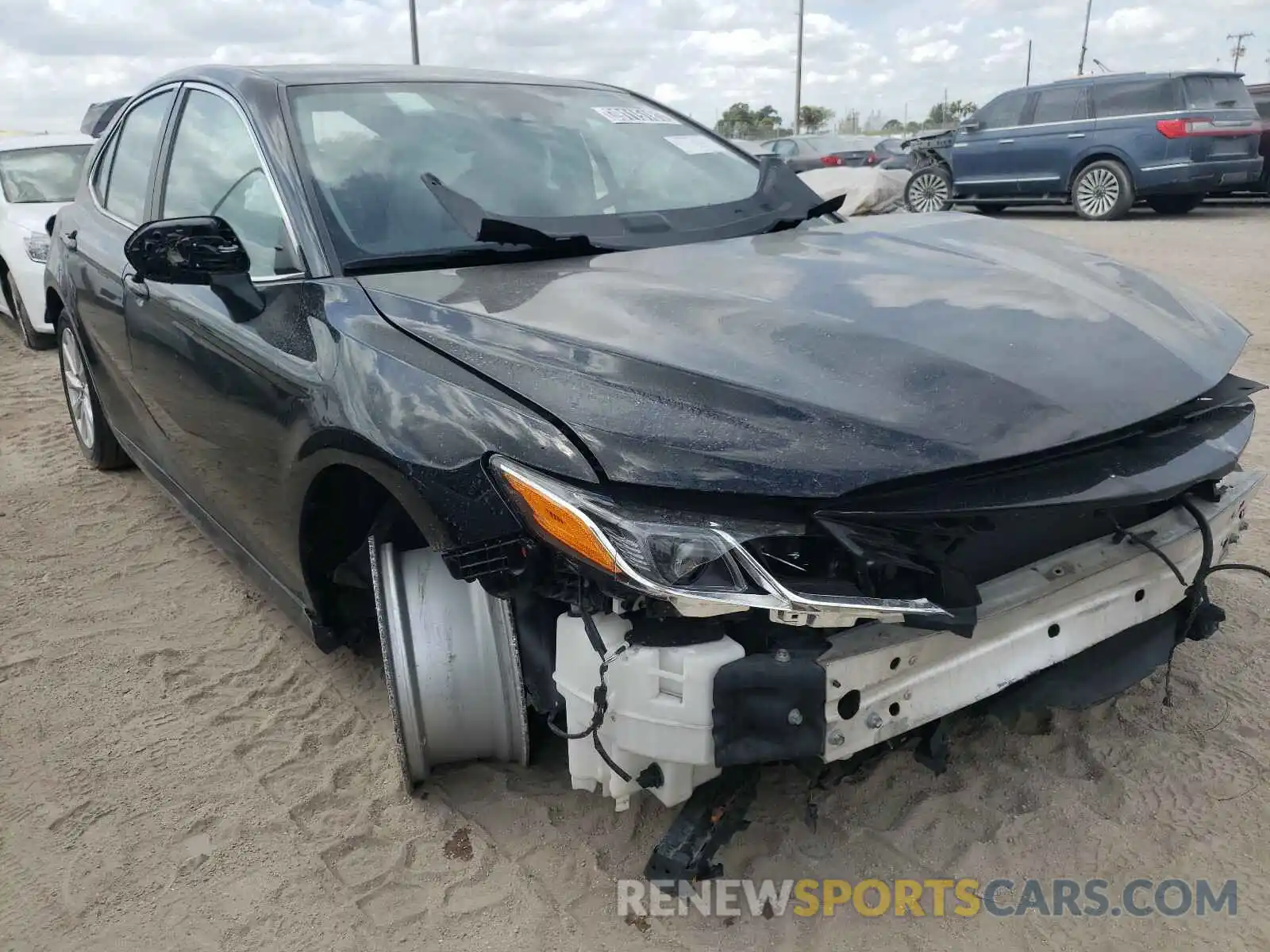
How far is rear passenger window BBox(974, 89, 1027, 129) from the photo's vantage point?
13.0 m

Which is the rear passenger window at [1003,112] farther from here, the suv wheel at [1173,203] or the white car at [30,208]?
the white car at [30,208]

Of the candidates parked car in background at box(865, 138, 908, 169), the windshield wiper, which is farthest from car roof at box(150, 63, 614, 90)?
parked car in background at box(865, 138, 908, 169)

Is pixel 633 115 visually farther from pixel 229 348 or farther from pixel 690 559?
pixel 690 559

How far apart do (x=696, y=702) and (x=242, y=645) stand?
194cm

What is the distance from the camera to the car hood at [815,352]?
65.6 inches

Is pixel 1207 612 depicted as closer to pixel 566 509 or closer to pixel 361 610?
pixel 566 509

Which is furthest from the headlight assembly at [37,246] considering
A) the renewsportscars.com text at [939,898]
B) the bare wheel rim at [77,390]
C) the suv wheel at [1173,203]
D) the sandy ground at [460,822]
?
the suv wheel at [1173,203]

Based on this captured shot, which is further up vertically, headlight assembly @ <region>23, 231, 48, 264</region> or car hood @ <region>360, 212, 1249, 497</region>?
car hood @ <region>360, 212, 1249, 497</region>

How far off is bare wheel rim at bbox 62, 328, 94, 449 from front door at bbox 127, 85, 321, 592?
141 centimetres

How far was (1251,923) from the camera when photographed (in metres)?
1.89

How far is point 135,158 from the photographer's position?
140 inches

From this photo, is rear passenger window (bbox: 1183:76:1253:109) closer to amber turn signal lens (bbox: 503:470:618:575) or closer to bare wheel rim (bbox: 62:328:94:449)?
bare wheel rim (bbox: 62:328:94:449)

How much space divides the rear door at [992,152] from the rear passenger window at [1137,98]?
1070mm

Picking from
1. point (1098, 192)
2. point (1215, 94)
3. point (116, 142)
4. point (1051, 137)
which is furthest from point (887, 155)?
point (116, 142)
